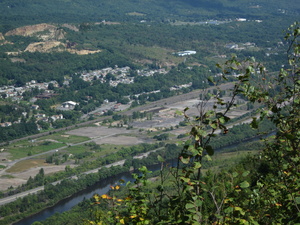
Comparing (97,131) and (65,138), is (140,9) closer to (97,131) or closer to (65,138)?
(97,131)

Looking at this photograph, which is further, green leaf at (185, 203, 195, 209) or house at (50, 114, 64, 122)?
house at (50, 114, 64, 122)

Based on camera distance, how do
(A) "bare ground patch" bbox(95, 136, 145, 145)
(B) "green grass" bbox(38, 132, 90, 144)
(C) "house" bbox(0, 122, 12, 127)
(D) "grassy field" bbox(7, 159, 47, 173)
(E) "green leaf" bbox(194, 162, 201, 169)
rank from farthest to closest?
(C) "house" bbox(0, 122, 12, 127) → (B) "green grass" bbox(38, 132, 90, 144) → (A) "bare ground patch" bbox(95, 136, 145, 145) → (D) "grassy field" bbox(7, 159, 47, 173) → (E) "green leaf" bbox(194, 162, 201, 169)

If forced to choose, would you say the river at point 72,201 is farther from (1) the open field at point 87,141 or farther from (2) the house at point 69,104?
(2) the house at point 69,104

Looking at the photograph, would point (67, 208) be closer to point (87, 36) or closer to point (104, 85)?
point (104, 85)

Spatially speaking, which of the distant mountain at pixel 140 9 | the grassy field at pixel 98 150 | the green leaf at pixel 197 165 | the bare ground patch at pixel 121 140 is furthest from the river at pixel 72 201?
the distant mountain at pixel 140 9

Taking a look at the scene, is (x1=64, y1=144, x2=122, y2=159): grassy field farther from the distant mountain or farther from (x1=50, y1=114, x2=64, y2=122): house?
the distant mountain

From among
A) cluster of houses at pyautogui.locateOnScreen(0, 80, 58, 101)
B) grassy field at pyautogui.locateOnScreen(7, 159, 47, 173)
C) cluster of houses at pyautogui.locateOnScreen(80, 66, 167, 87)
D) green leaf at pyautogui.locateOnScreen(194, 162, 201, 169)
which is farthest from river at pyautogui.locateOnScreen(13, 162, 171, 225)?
cluster of houses at pyautogui.locateOnScreen(80, 66, 167, 87)

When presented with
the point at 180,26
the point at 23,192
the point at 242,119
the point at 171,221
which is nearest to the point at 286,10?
the point at 180,26
